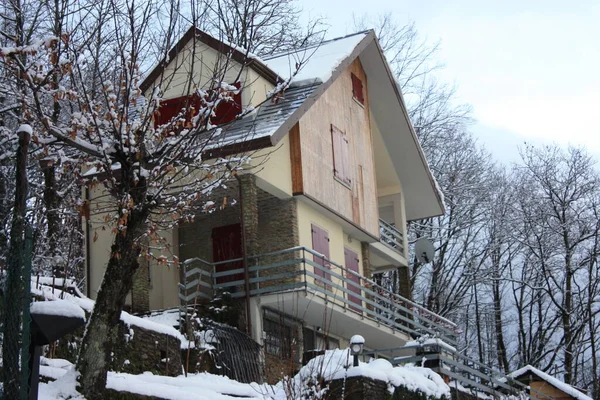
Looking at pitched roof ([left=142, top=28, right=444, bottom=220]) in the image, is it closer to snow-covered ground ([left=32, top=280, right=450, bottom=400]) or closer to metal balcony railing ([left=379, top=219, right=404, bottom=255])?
metal balcony railing ([left=379, top=219, right=404, bottom=255])

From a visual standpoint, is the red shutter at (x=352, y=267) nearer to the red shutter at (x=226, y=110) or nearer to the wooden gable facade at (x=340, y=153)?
the wooden gable facade at (x=340, y=153)

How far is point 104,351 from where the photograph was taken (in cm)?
1217

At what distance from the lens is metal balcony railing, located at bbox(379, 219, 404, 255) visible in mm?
30094

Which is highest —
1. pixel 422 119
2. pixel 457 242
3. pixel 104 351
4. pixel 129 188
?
pixel 422 119

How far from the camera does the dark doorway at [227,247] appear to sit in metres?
24.0

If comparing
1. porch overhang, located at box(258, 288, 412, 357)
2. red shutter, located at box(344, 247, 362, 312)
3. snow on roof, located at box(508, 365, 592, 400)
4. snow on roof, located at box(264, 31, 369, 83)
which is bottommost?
snow on roof, located at box(508, 365, 592, 400)

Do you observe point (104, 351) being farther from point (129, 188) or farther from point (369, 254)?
point (369, 254)

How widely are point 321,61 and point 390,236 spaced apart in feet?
25.4

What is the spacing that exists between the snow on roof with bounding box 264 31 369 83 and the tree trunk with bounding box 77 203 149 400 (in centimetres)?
1190

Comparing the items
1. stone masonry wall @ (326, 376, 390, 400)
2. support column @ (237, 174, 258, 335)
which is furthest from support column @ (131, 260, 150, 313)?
stone masonry wall @ (326, 376, 390, 400)

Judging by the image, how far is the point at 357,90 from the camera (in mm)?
28500

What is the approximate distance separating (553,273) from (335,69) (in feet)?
54.4

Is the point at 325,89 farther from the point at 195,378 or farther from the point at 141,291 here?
the point at 195,378

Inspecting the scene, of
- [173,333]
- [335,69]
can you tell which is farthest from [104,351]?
[335,69]
